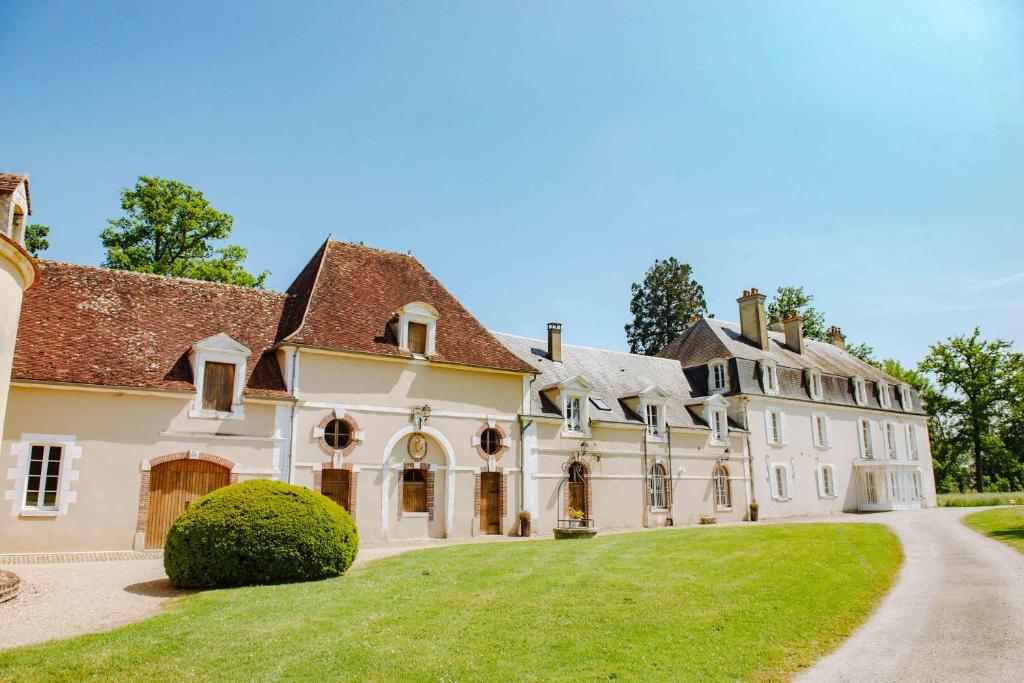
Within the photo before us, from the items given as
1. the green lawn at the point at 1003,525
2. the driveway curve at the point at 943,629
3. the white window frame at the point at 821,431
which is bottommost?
the driveway curve at the point at 943,629

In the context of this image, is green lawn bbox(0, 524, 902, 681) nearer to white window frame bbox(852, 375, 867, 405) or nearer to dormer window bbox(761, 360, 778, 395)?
dormer window bbox(761, 360, 778, 395)

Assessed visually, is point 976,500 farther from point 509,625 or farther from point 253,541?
point 253,541

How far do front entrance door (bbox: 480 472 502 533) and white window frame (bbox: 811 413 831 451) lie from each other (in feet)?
56.5

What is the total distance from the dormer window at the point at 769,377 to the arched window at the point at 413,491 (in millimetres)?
16911

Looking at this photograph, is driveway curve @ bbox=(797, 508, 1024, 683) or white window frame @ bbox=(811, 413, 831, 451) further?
white window frame @ bbox=(811, 413, 831, 451)

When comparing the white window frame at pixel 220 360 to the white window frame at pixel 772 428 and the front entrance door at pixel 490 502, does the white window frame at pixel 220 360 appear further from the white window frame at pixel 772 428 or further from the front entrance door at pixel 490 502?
the white window frame at pixel 772 428

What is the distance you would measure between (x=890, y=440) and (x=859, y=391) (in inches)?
135

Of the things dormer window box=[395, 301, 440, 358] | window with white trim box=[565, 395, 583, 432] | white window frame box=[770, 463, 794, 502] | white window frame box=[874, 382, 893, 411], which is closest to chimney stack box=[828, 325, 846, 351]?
white window frame box=[874, 382, 893, 411]

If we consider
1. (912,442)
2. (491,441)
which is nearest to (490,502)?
(491,441)

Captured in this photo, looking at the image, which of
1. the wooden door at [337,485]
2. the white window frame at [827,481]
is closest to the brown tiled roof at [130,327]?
the wooden door at [337,485]

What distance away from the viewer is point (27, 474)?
48.7ft

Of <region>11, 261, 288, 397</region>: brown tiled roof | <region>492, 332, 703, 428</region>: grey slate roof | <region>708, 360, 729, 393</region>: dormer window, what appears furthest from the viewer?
<region>708, 360, 729, 393</region>: dormer window

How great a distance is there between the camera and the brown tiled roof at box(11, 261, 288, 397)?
1577 centimetres

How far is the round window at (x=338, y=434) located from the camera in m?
18.4
